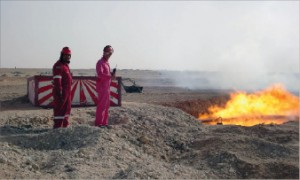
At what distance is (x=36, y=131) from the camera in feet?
33.0

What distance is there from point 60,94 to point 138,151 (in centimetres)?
265

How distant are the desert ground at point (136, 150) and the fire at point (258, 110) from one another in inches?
211

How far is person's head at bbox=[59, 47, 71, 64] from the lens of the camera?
33.7ft

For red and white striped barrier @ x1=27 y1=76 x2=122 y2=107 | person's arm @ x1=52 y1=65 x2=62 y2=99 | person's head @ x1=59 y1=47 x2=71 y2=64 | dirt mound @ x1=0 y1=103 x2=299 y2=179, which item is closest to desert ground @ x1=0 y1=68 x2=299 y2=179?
dirt mound @ x1=0 y1=103 x2=299 y2=179

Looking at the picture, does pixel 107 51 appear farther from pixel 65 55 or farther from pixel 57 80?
pixel 57 80

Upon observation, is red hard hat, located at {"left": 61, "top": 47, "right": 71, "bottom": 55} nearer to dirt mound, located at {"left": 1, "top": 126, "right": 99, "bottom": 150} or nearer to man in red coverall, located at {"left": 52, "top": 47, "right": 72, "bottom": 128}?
man in red coverall, located at {"left": 52, "top": 47, "right": 72, "bottom": 128}

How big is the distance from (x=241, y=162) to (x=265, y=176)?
65cm

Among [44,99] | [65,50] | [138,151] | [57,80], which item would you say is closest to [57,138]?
[57,80]

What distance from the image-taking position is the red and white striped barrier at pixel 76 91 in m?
13.1

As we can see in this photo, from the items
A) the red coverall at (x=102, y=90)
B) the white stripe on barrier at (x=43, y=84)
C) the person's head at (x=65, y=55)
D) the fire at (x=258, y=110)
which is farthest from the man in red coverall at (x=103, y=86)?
the fire at (x=258, y=110)

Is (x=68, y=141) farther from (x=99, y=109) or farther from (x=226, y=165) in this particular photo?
(x=226, y=165)

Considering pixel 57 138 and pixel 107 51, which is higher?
pixel 107 51

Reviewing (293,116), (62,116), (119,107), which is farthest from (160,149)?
(293,116)

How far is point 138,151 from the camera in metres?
8.93
